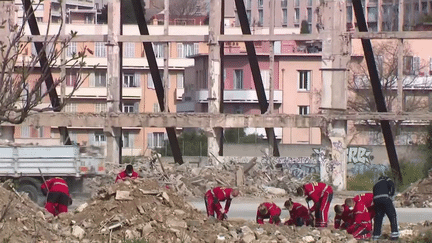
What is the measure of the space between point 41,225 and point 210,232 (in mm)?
3159

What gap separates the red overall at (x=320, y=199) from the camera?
22.2m

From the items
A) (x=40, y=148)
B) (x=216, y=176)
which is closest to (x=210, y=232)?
(x=40, y=148)

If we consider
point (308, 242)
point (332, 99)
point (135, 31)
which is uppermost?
point (135, 31)

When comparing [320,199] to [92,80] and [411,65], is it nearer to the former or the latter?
[411,65]

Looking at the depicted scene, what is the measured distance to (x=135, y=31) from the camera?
69875 millimetres

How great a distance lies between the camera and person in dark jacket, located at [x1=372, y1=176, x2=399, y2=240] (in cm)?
2105

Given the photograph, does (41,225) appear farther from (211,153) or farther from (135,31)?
(135,31)

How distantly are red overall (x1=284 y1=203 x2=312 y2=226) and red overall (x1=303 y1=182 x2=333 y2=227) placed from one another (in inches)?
7.5

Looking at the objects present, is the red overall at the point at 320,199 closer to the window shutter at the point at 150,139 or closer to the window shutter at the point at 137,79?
the window shutter at the point at 150,139

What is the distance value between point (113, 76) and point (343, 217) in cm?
1895

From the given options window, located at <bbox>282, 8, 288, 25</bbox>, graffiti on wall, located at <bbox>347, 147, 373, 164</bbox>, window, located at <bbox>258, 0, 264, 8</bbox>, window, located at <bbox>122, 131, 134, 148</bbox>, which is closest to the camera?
graffiti on wall, located at <bbox>347, 147, 373, 164</bbox>

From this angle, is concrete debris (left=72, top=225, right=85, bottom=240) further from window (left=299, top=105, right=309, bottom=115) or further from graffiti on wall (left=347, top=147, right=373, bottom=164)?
window (left=299, top=105, right=309, bottom=115)

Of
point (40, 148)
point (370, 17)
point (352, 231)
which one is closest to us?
point (352, 231)

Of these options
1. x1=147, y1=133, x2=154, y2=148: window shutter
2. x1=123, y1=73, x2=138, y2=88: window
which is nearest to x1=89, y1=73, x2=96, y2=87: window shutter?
x1=123, y1=73, x2=138, y2=88: window
